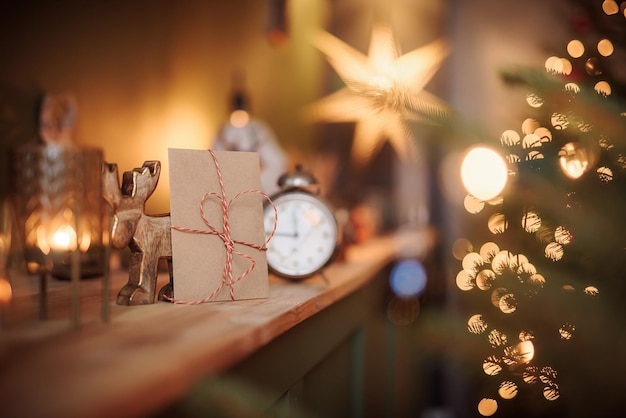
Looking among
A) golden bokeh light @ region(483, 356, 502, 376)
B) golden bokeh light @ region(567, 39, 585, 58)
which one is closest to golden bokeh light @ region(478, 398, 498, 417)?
golden bokeh light @ region(483, 356, 502, 376)

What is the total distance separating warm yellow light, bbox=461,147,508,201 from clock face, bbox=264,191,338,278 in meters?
1.86

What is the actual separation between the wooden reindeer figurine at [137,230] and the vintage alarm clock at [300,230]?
31 cm

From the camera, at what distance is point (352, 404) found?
5.21ft

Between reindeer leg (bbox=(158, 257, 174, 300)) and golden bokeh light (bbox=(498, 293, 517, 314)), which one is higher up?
reindeer leg (bbox=(158, 257, 174, 300))

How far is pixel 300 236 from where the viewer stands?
1150 millimetres

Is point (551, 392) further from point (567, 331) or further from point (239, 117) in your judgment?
point (239, 117)

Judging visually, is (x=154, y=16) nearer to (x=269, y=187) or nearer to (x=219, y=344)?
(x=269, y=187)

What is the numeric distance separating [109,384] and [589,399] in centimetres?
78

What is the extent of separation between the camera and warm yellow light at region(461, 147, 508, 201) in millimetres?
2896

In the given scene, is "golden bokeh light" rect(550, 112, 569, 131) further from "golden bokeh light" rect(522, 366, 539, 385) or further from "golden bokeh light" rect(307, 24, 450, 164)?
"golden bokeh light" rect(522, 366, 539, 385)

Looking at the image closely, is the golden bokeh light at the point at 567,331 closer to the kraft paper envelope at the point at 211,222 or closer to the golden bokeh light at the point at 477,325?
the golden bokeh light at the point at 477,325

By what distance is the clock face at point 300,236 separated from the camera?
1.14 meters

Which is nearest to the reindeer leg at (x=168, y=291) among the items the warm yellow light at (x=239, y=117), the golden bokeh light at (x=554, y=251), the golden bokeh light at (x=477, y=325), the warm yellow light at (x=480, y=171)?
the golden bokeh light at (x=477, y=325)

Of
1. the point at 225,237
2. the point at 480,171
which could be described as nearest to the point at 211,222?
the point at 225,237
